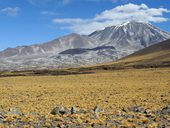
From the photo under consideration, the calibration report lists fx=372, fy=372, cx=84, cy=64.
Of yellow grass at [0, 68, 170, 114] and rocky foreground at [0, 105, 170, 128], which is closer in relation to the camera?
rocky foreground at [0, 105, 170, 128]

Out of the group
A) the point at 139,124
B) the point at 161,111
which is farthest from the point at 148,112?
the point at 139,124

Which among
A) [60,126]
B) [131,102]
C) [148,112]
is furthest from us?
[131,102]

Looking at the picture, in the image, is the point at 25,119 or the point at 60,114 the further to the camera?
the point at 60,114

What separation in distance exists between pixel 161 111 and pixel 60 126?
687 centimetres

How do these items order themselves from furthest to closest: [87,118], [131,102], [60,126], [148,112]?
[131,102] < [148,112] < [87,118] < [60,126]

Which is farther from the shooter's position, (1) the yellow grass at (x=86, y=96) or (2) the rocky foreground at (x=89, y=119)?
(1) the yellow grass at (x=86, y=96)

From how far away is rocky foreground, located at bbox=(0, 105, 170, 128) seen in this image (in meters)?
18.1

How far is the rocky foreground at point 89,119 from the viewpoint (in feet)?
59.4

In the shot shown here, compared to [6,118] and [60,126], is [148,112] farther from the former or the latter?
[6,118]

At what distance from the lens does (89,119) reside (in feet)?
63.4

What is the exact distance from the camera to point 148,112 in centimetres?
2145

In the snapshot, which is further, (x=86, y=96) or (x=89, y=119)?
(x=86, y=96)

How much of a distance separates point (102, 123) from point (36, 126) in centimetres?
325

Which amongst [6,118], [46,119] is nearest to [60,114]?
[46,119]
